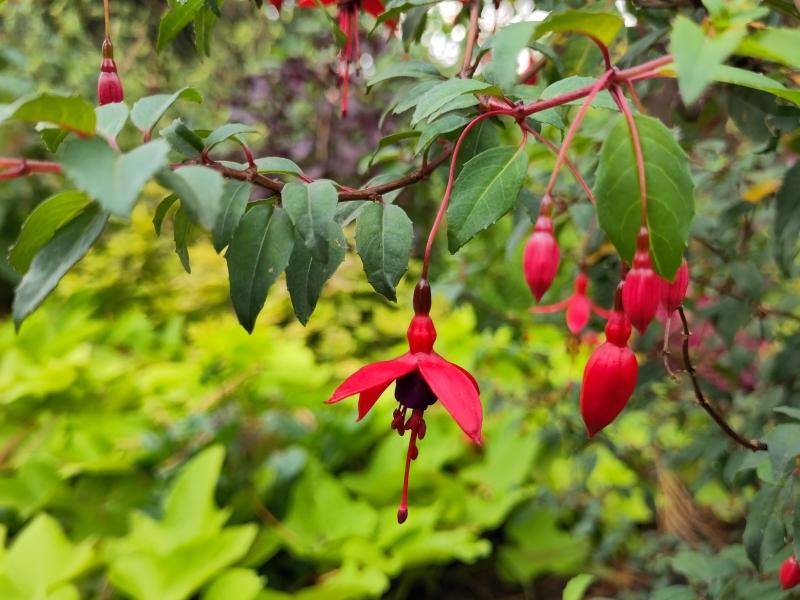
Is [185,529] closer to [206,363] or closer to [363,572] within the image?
[363,572]

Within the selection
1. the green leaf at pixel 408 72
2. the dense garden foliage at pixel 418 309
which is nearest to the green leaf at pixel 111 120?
the dense garden foliage at pixel 418 309

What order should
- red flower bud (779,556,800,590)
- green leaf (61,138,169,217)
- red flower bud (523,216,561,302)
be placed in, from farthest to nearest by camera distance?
red flower bud (779,556,800,590) < red flower bud (523,216,561,302) < green leaf (61,138,169,217)

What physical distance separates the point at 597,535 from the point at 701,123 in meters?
1.01

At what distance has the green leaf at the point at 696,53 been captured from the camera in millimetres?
265

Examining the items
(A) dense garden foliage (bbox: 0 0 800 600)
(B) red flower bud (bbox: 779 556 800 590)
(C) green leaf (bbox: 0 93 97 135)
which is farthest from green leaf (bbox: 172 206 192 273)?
(B) red flower bud (bbox: 779 556 800 590)

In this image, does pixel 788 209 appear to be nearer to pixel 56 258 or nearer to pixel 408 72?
pixel 408 72

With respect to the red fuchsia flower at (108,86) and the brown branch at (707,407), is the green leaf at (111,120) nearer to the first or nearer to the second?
the red fuchsia flower at (108,86)

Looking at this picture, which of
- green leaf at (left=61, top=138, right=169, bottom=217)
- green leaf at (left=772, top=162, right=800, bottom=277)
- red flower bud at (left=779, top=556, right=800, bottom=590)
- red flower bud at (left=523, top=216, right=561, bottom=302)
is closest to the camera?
green leaf at (left=61, top=138, right=169, bottom=217)

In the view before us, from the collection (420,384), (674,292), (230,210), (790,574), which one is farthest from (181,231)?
(790,574)

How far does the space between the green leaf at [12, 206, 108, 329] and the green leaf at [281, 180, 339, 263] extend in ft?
0.29

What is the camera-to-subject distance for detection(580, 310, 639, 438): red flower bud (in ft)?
1.16

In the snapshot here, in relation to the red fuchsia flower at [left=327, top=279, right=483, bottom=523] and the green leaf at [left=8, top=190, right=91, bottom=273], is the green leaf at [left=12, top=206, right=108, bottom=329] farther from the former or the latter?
the red fuchsia flower at [left=327, top=279, right=483, bottom=523]

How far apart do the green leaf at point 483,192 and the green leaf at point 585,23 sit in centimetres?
8

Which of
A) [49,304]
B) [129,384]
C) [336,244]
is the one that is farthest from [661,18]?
[49,304]
